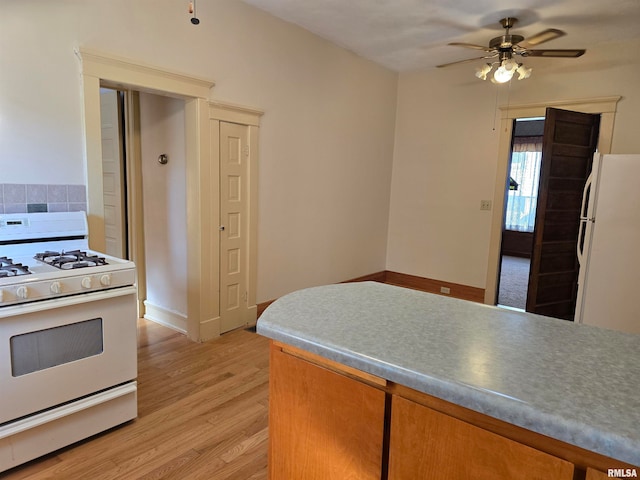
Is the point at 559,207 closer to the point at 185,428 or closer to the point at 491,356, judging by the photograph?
the point at 491,356

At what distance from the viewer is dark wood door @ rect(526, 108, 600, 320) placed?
12.1 ft

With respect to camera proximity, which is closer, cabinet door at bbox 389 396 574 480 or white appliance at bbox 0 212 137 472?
cabinet door at bbox 389 396 574 480

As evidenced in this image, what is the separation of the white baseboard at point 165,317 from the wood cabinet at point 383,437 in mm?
2471

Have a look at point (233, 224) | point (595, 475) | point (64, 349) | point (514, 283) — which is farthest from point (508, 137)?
point (64, 349)

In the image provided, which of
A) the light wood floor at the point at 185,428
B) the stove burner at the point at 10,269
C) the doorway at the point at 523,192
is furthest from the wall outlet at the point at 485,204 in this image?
the stove burner at the point at 10,269

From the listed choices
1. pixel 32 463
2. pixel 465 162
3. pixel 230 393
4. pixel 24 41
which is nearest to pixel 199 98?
pixel 24 41

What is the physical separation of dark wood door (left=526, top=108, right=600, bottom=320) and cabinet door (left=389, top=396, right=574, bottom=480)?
338 cm

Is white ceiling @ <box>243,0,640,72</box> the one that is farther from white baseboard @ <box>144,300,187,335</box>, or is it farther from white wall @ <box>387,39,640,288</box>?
white baseboard @ <box>144,300,187,335</box>

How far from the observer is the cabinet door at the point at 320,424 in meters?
1.00

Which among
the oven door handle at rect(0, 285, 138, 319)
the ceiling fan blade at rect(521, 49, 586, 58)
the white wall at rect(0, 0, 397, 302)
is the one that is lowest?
the oven door handle at rect(0, 285, 138, 319)

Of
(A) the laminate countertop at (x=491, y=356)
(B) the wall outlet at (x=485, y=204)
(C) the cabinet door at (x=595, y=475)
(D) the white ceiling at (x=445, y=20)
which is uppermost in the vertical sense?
(D) the white ceiling at (x=445, y=20)

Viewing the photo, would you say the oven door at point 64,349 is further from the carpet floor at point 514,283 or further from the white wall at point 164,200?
the carpet floor at point 514,283

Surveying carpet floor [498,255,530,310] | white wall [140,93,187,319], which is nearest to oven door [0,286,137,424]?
white wall [140,93,187,319]

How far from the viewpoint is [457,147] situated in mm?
4875
